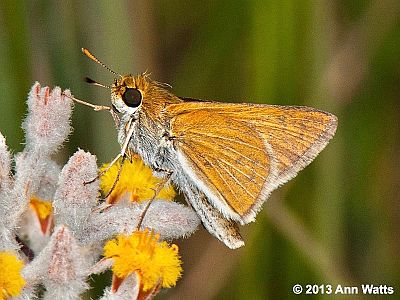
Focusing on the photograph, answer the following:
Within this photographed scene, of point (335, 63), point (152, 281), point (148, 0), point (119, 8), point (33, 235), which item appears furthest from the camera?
point (335, 63)

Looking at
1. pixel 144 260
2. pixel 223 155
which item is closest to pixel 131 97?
pixel 223 155

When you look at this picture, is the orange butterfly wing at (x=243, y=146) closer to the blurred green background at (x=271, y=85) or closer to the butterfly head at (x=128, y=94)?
the butterfly head at (x=128, y=94)

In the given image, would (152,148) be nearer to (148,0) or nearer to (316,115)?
(316,115)

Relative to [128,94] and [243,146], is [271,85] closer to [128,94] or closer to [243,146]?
[243,146]

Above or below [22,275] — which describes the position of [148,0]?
above

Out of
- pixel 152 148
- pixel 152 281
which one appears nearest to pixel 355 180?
pixel 152 148

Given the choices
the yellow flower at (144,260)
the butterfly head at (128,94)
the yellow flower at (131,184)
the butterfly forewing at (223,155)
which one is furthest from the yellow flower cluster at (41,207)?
the butterfly forewing at (223,155)

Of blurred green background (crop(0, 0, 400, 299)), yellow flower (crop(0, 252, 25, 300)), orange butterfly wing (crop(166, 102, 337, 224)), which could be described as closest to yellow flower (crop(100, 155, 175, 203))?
orange butterfly wing (crop(166, 102, 337, 224))
